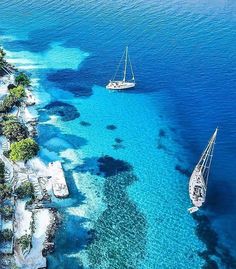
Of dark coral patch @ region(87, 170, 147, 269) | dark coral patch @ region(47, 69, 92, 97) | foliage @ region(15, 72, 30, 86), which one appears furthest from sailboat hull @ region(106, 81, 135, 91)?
dark coral patch @ region(87, 170, 147, 269)

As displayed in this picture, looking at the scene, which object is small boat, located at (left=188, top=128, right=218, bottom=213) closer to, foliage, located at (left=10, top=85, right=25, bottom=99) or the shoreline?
the shoreline

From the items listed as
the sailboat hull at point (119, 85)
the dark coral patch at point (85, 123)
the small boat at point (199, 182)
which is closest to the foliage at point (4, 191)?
the dark coral patch at point (85, 123)

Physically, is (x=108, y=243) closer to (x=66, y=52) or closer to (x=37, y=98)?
(x=37, y=98)

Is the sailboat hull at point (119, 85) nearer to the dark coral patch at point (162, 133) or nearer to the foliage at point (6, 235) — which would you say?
the dark coral patch at point (162, 133)

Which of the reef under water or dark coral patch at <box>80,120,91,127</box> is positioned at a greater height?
dark coral patch at <box>80,120,91,127</box>

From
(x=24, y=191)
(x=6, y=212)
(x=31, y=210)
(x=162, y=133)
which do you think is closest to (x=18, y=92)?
(x=24, y=191)

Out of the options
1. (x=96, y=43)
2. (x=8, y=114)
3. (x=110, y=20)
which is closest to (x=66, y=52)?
(x=96, y=43)
